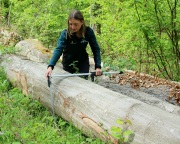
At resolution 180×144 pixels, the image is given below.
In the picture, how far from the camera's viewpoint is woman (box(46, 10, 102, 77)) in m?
4.60


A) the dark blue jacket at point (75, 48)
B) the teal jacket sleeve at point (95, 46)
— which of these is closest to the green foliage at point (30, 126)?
the dark blue jacket at point (75, 48)

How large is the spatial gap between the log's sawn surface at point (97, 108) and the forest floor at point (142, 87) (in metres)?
1.66

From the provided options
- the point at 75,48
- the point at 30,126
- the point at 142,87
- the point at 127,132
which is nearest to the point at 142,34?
the point at 142,87

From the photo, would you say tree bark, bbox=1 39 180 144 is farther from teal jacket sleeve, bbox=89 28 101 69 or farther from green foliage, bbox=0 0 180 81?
Answer: green foliage, bbox=0 0 180 81

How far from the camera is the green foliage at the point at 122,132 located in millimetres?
3133

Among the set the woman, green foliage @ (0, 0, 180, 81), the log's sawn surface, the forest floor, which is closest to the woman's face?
the woman

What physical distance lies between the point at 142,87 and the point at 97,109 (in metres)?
3.15

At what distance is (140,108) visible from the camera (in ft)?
11.1

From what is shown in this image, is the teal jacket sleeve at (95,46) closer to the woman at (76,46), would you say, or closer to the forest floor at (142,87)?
the woman at (76,46)

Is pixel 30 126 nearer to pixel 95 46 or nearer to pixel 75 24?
pixel 75 24

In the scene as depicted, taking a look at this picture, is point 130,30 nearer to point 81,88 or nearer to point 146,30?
point 146,30

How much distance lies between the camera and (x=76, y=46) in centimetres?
516

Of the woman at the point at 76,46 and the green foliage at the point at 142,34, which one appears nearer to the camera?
the woman at the point at 76,46

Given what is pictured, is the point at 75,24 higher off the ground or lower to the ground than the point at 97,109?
higher
